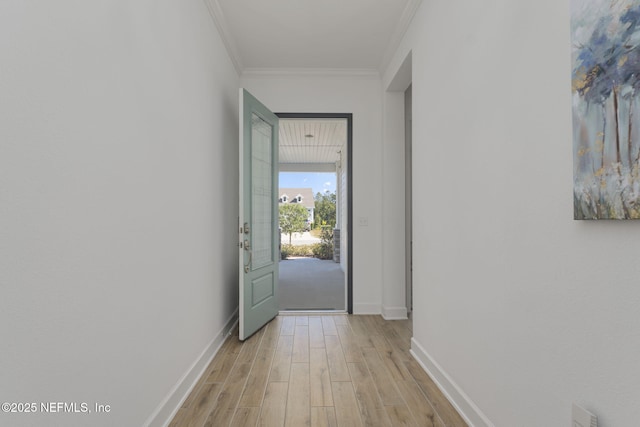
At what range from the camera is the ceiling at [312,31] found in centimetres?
276

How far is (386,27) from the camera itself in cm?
309

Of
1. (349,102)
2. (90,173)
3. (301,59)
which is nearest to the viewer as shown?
(90,173)

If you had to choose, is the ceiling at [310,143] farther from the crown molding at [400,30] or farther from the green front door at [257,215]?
the green front door at [257,215]

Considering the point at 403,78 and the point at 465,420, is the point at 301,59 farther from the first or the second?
the point at 465,420

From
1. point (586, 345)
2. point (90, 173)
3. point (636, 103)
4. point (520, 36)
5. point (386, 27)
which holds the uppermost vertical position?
point (386, 27)

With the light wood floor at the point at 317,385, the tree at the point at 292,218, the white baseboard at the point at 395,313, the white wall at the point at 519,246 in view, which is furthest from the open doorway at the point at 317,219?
the white wall at the point at 519,246

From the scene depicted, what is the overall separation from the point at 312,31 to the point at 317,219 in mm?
8351

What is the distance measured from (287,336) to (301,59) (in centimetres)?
283

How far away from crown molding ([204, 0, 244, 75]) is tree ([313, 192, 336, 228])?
7.28 meters

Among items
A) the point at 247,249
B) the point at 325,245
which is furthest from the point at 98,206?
the point at 325,245

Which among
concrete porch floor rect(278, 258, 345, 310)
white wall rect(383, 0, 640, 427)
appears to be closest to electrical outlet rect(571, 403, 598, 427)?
white wall rect(383, 0, 640, 427)

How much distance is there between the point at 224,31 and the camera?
2996 millimetres

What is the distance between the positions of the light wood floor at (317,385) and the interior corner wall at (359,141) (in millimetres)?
829

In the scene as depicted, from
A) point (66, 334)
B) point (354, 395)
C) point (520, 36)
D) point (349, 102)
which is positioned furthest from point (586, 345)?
point (349, 102)
